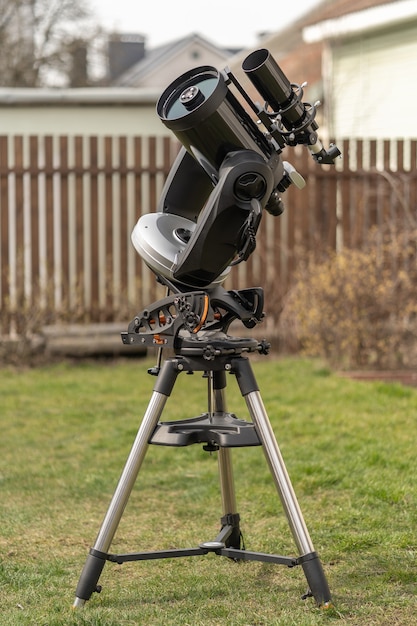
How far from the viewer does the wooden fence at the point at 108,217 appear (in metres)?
11.3

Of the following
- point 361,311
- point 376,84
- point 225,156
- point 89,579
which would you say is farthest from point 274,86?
point 376,84

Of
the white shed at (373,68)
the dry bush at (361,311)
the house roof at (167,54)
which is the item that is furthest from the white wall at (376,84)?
the house roof at (167,54)

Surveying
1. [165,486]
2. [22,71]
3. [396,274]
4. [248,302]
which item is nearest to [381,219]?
[396,274]

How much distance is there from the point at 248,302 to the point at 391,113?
45.3 feet

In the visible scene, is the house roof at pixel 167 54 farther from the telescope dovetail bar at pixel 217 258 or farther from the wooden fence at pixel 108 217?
the telescope dovetail bar at pixel 217 258

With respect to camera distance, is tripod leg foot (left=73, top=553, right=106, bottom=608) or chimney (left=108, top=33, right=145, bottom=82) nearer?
tripod leg foot (left=73, top=553, right=106, bottom=608)

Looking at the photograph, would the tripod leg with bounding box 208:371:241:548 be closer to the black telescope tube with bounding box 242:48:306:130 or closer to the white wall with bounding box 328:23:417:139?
the black telescope tube with bounding box 242:48:306:130

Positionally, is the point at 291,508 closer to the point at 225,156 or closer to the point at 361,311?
the point at 225,156

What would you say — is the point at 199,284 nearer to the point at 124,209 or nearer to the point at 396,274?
the point at 396,274

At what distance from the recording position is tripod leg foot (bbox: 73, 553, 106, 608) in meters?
4.18

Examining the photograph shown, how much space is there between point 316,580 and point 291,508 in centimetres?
29

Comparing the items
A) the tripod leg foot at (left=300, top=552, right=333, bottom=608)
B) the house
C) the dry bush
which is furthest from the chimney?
the tripod leg foot at (left=300, top=552, right=333, bottom=608)

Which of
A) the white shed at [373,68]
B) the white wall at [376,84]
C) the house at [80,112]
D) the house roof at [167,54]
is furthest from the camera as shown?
the house roof at [167,54]

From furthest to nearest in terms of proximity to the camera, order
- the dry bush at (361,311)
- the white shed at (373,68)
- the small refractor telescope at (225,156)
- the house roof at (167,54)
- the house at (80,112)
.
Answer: the house roof at (167,54) → the white shed at (373,68) → the house at (80,112) → the dry bush at (361,311) → the small refractor telescope at (225,156)
